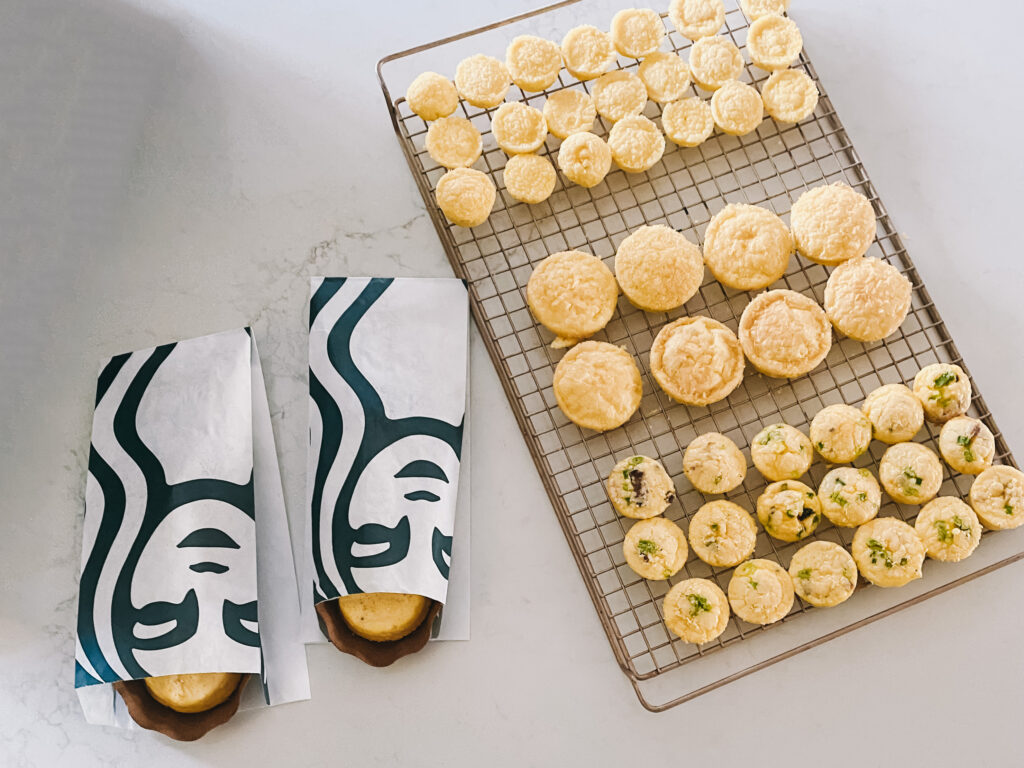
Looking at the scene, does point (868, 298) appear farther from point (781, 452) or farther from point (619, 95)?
point (619, 95)

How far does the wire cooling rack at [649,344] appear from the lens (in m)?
1.41

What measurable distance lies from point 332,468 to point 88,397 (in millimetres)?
437

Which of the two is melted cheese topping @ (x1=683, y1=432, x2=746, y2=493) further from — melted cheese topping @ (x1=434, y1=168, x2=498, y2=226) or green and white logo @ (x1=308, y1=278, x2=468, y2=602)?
melted cheese topping @ (x1=434, y1=168, x2=498, y2=226)

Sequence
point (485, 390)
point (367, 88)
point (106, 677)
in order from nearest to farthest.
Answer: point (106, 677), point (485, 390), point (367, 88)

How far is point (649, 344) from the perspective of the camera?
4.88 ft

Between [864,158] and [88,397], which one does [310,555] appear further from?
[864,158]

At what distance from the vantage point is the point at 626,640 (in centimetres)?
141

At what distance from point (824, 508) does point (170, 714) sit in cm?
102

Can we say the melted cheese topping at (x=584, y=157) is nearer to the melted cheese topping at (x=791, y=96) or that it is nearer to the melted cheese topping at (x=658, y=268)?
the melted cheese topping at (x=658, y=268)

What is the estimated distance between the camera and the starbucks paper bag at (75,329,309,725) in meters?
1.36

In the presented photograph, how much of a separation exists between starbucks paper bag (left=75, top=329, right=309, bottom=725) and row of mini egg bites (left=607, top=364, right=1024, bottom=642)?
0.55 meters

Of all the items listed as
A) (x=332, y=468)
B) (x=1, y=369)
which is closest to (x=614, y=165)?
(x=332, y=468)

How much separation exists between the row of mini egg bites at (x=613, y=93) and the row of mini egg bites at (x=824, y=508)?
49 cm

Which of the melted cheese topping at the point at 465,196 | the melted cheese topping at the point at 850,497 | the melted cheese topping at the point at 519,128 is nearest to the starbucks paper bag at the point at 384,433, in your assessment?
the melted cheese topping at the point at 465,196
